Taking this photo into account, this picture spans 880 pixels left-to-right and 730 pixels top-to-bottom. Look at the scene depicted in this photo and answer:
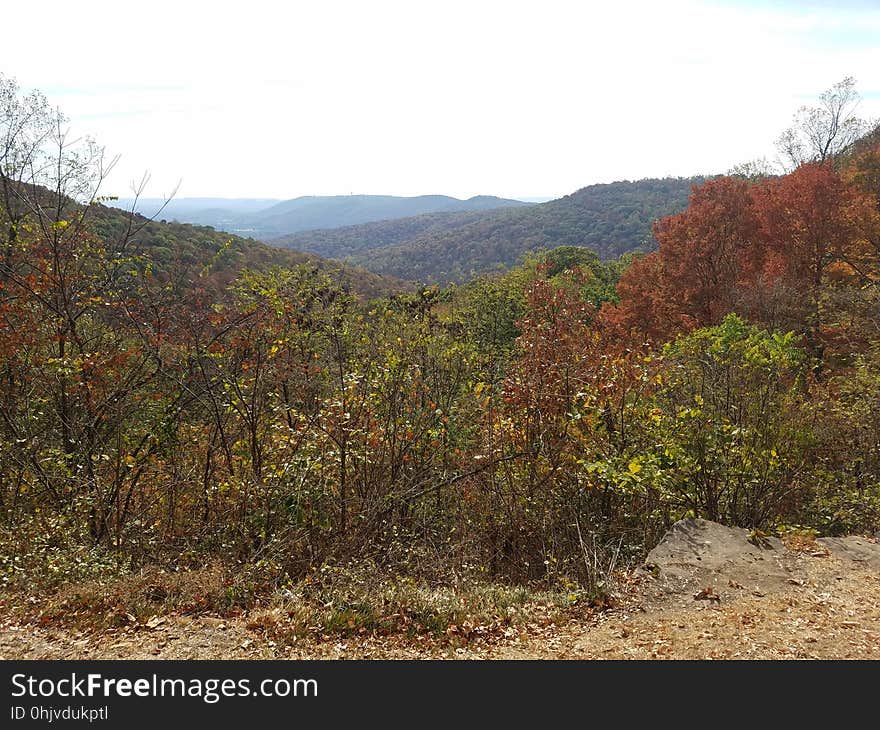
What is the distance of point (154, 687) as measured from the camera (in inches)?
171

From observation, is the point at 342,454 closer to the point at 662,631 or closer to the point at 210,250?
the point at 662,631

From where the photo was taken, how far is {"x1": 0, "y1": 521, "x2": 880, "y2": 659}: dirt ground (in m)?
4.83

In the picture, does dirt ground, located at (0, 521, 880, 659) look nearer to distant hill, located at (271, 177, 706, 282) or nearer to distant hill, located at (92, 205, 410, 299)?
distant hill, located at (92, 205, 410, 299)

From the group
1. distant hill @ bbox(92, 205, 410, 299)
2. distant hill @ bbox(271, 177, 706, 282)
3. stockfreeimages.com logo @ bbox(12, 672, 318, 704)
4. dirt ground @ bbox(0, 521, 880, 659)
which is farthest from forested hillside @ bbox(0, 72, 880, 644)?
distant hill @ bbox(271, 177, 706, 282)

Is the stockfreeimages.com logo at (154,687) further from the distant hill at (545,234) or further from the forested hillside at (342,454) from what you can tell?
the distant hill at (545,234)

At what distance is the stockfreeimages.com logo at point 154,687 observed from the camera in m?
4.21

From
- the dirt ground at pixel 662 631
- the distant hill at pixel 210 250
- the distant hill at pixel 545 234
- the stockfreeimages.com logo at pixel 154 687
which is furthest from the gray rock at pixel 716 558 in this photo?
the distant hill at pixel 545 234

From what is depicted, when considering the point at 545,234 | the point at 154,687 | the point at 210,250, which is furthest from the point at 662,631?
the point at 545,234

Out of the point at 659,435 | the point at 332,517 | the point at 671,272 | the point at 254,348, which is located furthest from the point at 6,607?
the point at 671,272

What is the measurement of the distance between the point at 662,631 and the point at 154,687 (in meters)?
4.89

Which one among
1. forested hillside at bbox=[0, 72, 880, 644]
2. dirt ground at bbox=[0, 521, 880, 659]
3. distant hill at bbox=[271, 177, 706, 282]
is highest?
distant hill at bbox=[271, 177, 706, 282]

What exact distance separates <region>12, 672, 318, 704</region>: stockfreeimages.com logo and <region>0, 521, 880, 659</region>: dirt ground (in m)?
0.30

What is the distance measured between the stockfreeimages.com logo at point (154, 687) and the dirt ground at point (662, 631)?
0.30m

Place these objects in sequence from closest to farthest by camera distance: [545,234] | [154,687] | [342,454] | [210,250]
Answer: [154,687]
[342,454]
[210,250]
[545,234]
